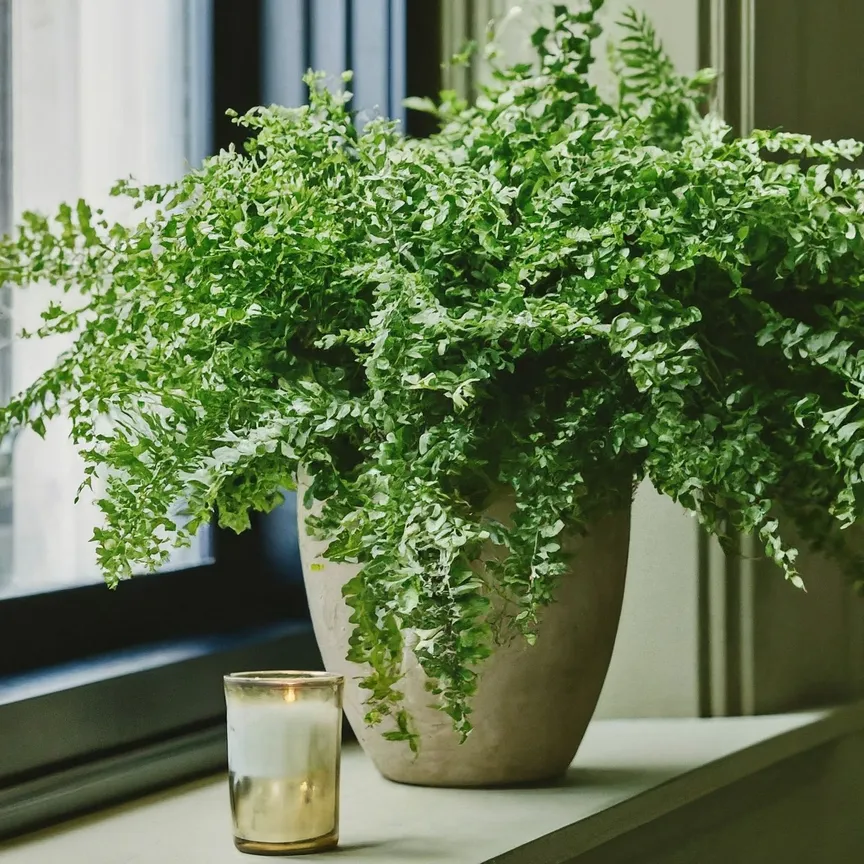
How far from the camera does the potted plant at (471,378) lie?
72 centimetres

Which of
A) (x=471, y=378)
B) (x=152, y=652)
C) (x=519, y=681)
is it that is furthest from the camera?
(x=152, y=652)

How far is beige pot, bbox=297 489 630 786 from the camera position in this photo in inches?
33.2

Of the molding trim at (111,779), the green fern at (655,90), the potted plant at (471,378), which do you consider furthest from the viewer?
the green fern at (655,90)

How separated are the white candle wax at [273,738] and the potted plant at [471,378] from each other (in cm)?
6

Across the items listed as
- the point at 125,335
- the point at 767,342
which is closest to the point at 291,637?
the point at 125,335

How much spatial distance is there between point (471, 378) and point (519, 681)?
238 mm

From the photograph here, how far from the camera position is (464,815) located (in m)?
0.83

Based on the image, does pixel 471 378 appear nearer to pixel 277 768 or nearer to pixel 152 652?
pixel 277 768

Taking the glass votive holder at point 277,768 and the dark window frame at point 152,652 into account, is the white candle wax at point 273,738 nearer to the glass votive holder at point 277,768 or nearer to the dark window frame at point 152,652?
the glass votive holder at point 277,768

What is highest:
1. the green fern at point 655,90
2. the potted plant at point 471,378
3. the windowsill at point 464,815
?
the green fern at point 655,90

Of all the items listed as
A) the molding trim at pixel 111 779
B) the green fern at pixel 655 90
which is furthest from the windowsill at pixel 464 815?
the green fern at pixel 655 90

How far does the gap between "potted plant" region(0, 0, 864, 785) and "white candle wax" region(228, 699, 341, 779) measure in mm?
58

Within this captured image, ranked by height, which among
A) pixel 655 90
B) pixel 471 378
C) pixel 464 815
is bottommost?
pixel 464 815

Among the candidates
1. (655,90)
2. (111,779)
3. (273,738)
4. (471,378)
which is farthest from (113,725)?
(655,90)
